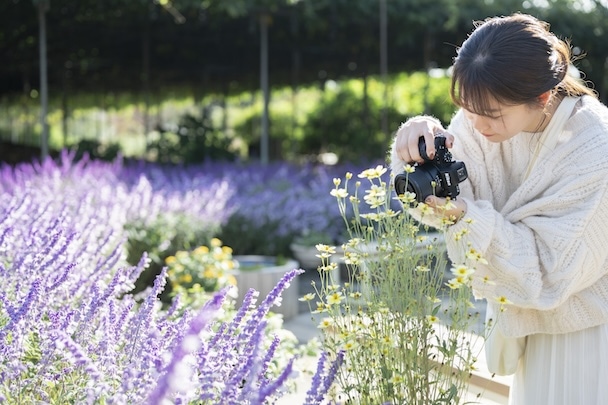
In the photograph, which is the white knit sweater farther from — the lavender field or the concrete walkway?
the lavender field

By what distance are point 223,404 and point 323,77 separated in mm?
16362

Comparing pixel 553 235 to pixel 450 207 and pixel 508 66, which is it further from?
pixel 508 66

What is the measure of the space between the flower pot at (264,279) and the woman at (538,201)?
115 inches

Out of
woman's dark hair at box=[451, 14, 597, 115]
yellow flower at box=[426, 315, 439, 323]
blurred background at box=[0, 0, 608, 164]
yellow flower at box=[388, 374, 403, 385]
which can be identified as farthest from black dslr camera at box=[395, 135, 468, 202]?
blurred background at box=[0, 0, 608, 164]

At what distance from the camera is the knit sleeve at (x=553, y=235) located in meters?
1.69

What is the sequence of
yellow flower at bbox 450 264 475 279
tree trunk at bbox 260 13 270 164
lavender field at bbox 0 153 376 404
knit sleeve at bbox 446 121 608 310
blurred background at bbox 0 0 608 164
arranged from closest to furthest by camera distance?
1. lavender field at bbox 0 153 376 404
2. yellow flower at bbox 450 264 475 279
3. knit sleeve at bbox 446 121 608 310
4. tree trunk at bbox 260 13 270 164
5. blurred background at bbox 0 0 608 164

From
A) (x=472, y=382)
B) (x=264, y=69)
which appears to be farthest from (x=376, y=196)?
(x=264, y=69)

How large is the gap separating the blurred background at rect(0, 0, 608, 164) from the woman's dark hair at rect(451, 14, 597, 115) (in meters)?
5.35

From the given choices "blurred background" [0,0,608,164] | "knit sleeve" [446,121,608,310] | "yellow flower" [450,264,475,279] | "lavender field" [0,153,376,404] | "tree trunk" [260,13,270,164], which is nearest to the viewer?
"lavender field" [0,153,376,404]

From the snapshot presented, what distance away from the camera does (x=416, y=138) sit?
180 cm

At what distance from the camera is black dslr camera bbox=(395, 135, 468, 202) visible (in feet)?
5.68

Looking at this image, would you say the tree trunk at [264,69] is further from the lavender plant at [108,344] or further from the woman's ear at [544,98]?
the woman's ear at [544,98]

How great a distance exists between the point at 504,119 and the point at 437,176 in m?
0.18

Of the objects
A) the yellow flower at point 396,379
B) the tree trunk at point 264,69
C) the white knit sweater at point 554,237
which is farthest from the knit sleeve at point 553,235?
the tree trunk at point 264,69
